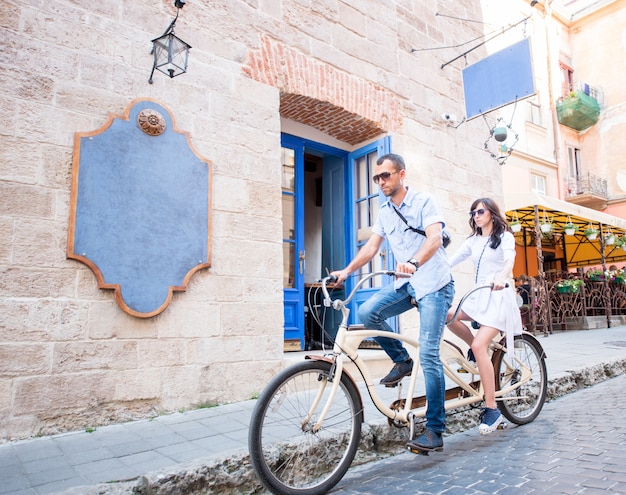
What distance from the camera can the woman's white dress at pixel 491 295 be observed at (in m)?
3.82

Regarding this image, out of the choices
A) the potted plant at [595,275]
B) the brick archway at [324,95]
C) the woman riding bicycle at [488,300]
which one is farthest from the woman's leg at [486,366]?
the potted plant at [595,275]

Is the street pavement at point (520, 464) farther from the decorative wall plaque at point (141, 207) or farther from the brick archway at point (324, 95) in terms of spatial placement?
the brick archway at point (324, 95)

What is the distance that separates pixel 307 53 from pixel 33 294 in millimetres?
3716

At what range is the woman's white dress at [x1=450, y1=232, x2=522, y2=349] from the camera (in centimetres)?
382

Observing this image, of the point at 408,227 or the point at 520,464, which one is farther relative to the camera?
the point at 408,227

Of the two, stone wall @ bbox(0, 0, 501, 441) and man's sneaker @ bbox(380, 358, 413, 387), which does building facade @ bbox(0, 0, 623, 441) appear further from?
man's sneaker @ bbox(380, 358, 413, 387)

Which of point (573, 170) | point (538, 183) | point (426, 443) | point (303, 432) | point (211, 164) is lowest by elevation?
point (426, 443)

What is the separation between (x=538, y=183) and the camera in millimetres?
18062

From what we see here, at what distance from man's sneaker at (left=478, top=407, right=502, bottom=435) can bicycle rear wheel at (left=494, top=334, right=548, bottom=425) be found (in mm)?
215

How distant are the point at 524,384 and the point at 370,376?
1676mm

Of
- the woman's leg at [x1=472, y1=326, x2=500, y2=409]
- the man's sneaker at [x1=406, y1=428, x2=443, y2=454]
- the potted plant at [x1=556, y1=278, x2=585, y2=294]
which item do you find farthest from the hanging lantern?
the potted plant at [x1=556, y1=278, x2=585, y2=294]

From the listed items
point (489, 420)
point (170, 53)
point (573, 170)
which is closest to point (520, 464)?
point (489, 420)

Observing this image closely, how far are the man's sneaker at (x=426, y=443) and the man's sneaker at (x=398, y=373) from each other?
34cm

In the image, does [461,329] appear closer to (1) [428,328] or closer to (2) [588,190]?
(1) [428,328]
